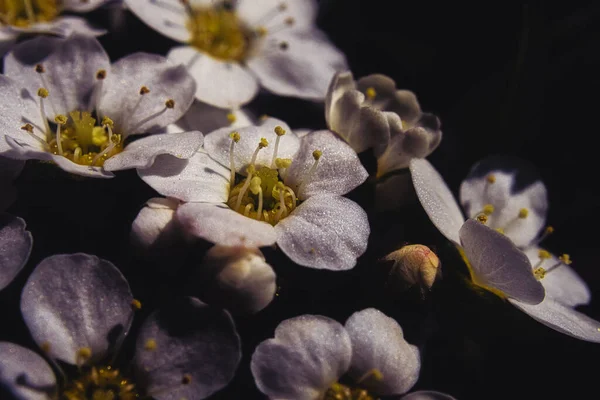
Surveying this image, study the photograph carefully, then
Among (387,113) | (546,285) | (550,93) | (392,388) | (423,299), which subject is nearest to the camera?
(392,388)

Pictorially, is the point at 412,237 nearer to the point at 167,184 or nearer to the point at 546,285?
the point at 546,285

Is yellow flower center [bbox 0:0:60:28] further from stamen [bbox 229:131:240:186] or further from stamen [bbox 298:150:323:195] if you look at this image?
stamen [bbox 298:150:323:195]

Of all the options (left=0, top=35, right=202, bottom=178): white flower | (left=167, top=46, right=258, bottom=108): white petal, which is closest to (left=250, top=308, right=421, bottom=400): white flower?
(left=0, top=35, right=202, bottom=178): white flower

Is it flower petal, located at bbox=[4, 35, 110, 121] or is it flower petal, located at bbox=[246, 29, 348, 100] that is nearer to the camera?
flower petal, located at bbox=[4, 35, 110, 121]

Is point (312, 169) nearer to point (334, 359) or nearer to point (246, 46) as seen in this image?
point (334, 359)

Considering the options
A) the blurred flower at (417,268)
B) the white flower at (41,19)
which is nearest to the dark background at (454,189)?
the blurred flower at (417,268)

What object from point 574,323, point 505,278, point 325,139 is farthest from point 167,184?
point 574,323

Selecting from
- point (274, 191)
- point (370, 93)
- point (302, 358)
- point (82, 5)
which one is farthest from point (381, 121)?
point (82, 5)
